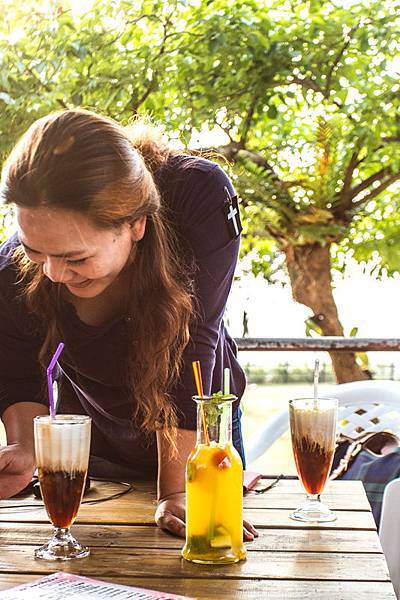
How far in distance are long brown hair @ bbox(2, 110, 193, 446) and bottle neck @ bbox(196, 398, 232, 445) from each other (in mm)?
328

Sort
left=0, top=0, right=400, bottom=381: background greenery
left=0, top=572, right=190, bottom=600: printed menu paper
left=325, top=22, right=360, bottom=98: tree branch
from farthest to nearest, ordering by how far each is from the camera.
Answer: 1. left=325, top=22, right=360, bottom=98: tree branch
2. left=0, top=0, right=400, bottom=381: background greenery
3. left=0, top=572, right=190, bottom=600: printed menu paper

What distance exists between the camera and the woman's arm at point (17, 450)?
1641mm

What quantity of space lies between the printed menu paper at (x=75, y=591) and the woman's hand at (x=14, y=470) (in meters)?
0.49

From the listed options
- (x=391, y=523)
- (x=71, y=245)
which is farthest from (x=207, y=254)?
(x=391, y=523)

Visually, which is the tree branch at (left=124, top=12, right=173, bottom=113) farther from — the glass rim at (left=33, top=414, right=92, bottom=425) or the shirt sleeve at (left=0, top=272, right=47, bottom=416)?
the glass rim at (left=33, top=414, right=92, bottom=425)

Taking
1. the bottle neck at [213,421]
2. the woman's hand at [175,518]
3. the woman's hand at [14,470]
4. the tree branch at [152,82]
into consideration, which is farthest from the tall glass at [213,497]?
the tree branch at [152,82]

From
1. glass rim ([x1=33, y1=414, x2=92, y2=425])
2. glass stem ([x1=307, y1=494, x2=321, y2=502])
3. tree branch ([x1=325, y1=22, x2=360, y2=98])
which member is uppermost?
tree branch ([x1=325, y1=22, x2=360, y2=98])

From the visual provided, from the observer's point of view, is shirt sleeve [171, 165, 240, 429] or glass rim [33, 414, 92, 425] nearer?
glass rim [33, 414, 92, 425]

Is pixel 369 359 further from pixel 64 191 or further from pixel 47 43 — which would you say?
pixel 64 191

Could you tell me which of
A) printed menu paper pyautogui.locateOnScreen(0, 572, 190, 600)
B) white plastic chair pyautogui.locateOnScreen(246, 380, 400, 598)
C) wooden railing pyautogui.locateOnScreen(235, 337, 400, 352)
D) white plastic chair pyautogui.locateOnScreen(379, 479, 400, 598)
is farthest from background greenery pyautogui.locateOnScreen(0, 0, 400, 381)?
printed menu paper pyautogui.locateOnScreen(0, 572, 190, 600)

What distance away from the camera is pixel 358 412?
2.59 m

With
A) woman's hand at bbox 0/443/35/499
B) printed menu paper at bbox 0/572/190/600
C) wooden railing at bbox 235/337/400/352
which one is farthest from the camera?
wooden railing at bbox 235/337/400/352

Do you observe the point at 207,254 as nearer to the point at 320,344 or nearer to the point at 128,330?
the point at 128,330

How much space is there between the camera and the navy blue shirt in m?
1.66
